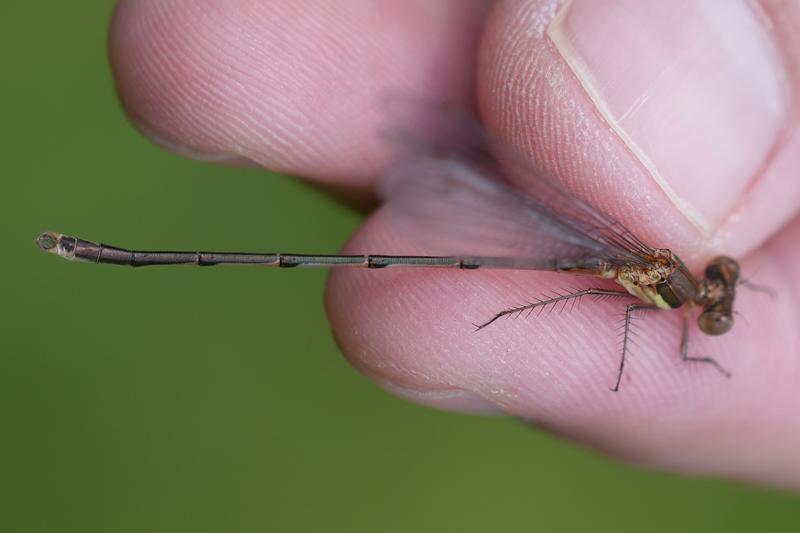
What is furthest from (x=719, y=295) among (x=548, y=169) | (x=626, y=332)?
(x=548, y=169)

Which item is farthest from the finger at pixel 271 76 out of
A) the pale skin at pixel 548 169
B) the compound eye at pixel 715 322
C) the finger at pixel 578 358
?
the compound eye at pixel 715 322

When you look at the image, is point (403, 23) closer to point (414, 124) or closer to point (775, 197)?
point (414, 124)

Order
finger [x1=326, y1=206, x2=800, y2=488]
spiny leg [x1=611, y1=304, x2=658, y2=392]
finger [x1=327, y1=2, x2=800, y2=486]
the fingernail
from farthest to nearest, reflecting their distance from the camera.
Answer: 1. spiny leg [x1=611, y1=304, x2=658, y2=392]
2. finger [x1=326, y1=206, x2=800, y2=488]
3. finger [x1=327, y1=2, x2=800, y2=486]
4. the fingernail

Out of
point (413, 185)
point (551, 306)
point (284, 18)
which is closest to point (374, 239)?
point (413, 185)

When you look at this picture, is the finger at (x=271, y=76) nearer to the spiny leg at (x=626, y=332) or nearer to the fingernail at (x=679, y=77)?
the fingernail at (x=679, y=77)

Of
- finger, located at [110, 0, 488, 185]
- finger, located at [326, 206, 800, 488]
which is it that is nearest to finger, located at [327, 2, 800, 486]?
finger, located at [326, 206, 800, 488]

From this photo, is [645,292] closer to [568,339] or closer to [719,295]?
[719,295]

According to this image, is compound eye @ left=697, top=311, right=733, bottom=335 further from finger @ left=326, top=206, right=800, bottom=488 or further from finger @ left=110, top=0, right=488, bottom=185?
finger @ left=110, top=0, right=488, bottom=185
